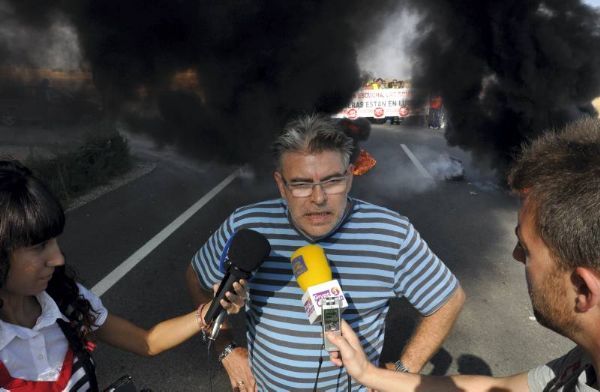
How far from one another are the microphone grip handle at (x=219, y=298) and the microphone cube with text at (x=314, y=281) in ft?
0.77

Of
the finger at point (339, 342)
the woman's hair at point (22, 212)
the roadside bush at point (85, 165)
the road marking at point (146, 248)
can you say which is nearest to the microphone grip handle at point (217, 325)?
the finger at point (339, 342)

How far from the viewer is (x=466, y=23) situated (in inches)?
343

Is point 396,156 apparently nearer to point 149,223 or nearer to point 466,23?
point 466,23

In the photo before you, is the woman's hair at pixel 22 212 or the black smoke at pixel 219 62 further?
the black smoke at pixel 219 62

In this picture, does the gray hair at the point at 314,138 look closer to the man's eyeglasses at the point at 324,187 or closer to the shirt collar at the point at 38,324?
the man's eyeglasses at the point at 324,187

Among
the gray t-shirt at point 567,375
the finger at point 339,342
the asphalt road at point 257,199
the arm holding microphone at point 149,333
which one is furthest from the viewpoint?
the asphalt road at point 257,199

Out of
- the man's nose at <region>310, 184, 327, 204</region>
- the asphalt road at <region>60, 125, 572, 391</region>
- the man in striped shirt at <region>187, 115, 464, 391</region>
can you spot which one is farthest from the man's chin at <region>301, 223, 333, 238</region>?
the asphalt road at <region>60, 125, 572, 391</region>

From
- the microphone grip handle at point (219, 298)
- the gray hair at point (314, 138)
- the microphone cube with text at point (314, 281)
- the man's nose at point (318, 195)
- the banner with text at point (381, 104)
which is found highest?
the banner with text at point (381, 104)

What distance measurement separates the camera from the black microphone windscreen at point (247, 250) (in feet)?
5.10

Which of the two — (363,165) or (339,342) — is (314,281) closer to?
(339,342)

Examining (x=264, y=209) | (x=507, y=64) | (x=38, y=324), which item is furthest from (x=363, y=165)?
(x=38, y=324)

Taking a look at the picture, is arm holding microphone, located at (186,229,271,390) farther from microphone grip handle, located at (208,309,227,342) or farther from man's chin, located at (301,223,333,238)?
man's chin, located at (301,223,333,238)

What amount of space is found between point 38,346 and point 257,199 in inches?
251

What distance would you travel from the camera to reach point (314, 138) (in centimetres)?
188
